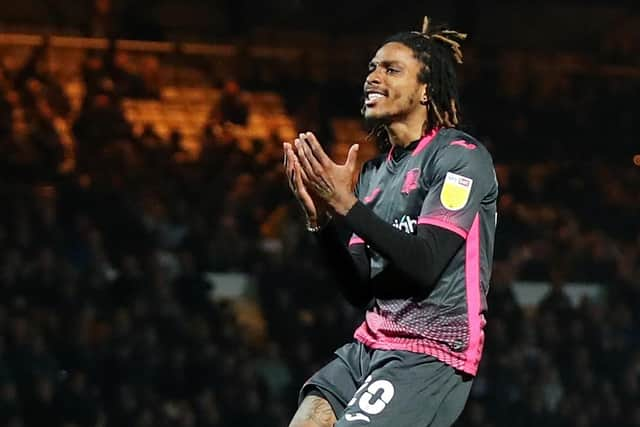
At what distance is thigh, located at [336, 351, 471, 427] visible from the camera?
4250 millimetres

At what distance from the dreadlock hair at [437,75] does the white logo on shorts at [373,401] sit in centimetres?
95

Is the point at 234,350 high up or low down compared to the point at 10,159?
down

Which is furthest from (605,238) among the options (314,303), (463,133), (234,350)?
(463,133)

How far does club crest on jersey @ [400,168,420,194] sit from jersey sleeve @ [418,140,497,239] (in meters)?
0.05

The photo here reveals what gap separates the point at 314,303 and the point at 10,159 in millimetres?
2963

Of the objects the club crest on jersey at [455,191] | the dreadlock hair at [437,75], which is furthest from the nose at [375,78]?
the club crest on jersey at [455,191]

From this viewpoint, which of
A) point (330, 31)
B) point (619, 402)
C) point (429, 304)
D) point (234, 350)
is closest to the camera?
point (429, 304)

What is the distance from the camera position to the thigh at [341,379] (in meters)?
4.54

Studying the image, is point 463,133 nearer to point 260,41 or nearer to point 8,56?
point 8,56

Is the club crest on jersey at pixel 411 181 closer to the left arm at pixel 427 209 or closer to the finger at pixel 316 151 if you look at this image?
the left arm at pixel 427 209

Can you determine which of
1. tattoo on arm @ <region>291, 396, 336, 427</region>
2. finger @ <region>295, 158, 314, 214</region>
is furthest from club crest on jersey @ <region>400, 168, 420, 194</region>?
tattoo on arm @ <region>291, 396, 336, 427</region>

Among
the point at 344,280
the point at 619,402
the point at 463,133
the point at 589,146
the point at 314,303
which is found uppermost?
the point at 463,133

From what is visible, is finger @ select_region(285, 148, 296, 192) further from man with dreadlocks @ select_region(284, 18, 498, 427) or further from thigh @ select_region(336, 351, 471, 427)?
thigh @ select_region(336, 351, 471, 427)

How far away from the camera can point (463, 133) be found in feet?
14.9
